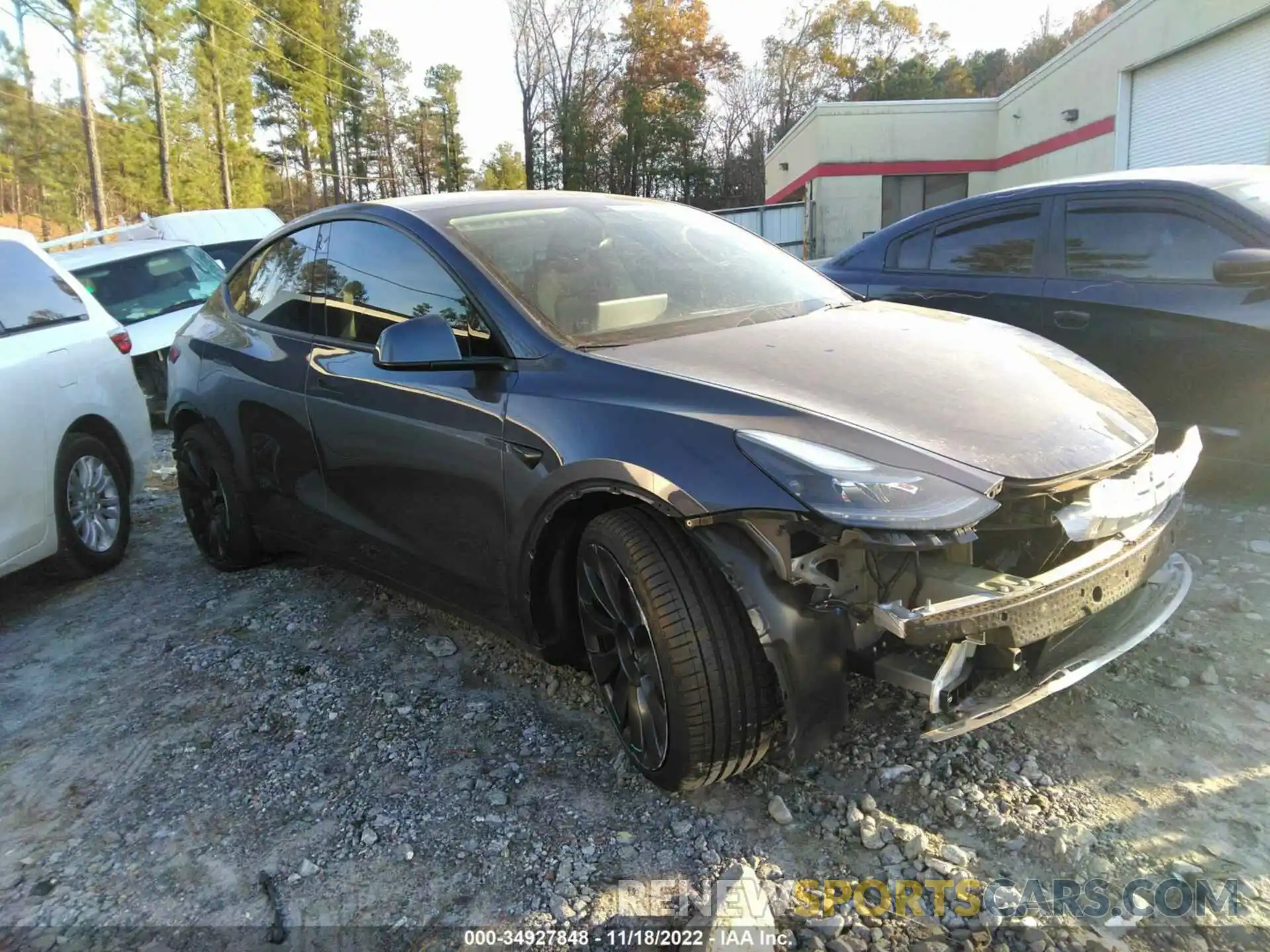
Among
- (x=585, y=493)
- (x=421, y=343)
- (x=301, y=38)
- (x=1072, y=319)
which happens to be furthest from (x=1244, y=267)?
(x=301, y=38)

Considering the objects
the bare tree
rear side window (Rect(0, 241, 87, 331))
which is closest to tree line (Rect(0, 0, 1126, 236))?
the bare tree

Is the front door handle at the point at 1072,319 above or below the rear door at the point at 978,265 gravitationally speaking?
below

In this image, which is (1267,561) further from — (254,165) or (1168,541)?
(254,165)

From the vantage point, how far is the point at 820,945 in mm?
1998

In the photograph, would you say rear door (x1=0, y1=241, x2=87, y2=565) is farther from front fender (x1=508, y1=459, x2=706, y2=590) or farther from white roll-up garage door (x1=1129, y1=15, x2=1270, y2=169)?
white roll-up garage door (x1=1129, y1=15, x2=1270, y2=169)

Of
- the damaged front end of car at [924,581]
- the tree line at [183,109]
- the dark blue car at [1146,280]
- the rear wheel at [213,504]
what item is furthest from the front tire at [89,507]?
the tree line at [183,109]

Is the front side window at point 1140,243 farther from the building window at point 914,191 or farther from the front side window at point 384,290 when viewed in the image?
the building window at point 914,191

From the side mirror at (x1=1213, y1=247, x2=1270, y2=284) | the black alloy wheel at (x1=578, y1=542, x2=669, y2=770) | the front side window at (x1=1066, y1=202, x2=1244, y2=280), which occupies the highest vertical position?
the front side window at (x1=1066, y1=202, x2=1244, y2=280)

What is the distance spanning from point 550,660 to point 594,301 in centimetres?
117

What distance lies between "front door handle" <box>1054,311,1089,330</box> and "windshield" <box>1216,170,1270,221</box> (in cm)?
77

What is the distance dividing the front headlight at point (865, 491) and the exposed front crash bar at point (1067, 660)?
50 centimetres

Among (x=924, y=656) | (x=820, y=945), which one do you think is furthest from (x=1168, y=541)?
(x=820, y=945)

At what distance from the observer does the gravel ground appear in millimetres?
2203

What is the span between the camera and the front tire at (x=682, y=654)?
2.27 metres
